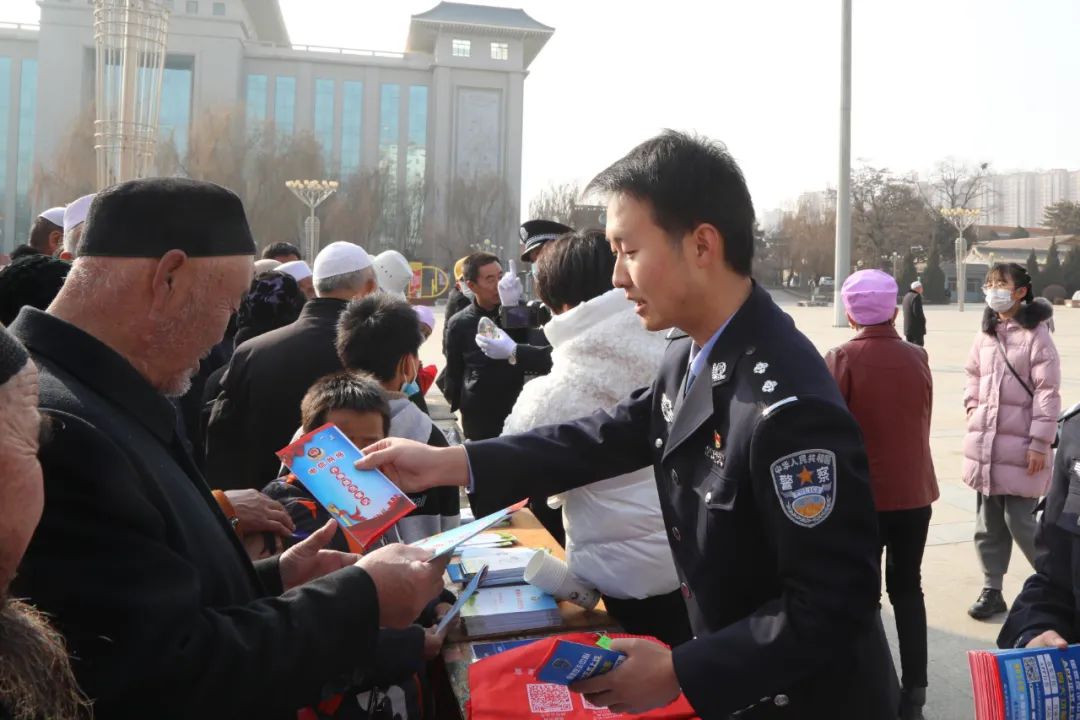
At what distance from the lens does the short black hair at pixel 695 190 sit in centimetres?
161

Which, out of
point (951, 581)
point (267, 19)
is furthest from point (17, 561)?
point (267, 19)

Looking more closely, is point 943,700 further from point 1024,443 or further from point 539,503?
point 539,503

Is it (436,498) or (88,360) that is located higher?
(88,360)

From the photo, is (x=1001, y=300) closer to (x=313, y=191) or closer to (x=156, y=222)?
(x=156, y=222)

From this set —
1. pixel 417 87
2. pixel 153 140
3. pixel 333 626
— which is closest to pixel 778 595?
pixel 333 626

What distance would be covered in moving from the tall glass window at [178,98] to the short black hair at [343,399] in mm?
63230

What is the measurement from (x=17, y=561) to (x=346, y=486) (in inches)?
35.9

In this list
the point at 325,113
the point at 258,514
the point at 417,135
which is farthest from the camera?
the point at 417,135

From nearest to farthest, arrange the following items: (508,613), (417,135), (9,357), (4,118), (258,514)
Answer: (9,357) → (258,514) → (508,613) → (4,118) → (417,135)

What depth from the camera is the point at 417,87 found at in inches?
2520

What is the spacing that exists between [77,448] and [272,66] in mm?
67518

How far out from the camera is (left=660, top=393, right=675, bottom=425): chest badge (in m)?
1.83

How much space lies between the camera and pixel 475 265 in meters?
5.98

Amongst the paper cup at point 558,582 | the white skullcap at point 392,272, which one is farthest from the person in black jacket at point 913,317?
the paper cup at point 558,582
